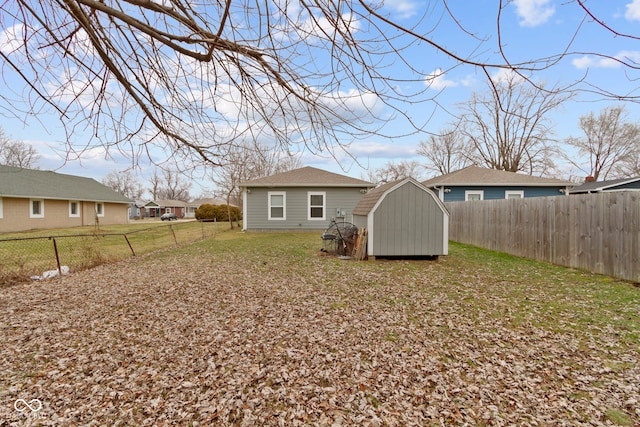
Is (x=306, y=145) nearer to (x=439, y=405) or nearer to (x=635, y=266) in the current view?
(x=439, y=405)

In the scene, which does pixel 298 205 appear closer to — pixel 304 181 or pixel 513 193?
pixel 304 181

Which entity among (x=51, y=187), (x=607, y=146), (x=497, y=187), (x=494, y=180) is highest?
(x=607, y=146)

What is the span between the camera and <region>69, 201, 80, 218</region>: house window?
22217 millimetres

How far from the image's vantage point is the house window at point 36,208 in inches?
759

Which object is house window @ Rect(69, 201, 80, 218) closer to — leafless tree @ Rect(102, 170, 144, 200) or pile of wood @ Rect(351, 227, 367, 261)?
pile of wood @ Rect(351, 227, 367, 261)

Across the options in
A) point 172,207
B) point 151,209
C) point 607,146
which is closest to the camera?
point 607,146

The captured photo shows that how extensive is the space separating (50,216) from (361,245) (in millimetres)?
22192

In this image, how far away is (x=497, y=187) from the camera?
15.5m

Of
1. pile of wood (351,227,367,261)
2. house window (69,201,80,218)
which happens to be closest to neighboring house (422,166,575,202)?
pile of wood (351,227,367,261)

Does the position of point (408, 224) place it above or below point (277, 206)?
below

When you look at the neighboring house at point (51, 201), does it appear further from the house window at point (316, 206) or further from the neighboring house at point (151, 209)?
the neighboring house at point (151, 209)

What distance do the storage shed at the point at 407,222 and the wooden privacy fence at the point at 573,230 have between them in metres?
2.37

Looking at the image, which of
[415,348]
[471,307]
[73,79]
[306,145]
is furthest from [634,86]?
[73,79]

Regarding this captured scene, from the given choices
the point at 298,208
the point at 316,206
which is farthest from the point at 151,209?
the point at 316,206
